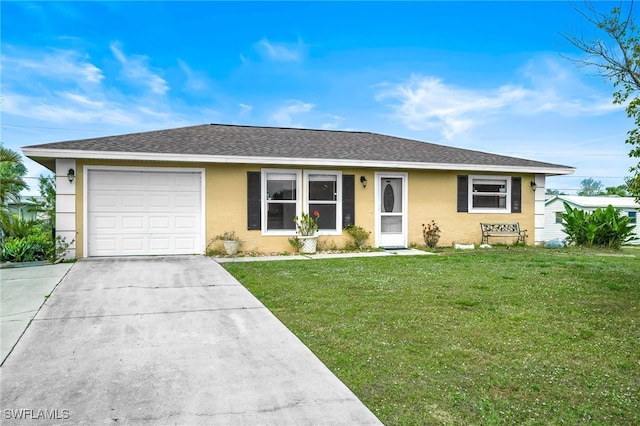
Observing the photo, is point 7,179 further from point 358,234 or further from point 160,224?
point 358,234

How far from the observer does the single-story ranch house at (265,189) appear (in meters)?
10.1

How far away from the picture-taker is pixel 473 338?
167 inches

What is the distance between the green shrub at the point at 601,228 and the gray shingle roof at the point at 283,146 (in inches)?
109

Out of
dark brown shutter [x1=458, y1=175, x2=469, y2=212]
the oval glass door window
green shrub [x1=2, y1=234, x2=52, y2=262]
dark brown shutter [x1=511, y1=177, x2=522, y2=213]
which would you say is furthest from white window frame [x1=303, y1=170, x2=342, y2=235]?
green shrub [x1=2, y1=234, x2=52, y2=262]

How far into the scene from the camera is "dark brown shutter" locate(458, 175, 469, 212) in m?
13.1

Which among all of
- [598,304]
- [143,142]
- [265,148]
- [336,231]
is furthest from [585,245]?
[143,142]

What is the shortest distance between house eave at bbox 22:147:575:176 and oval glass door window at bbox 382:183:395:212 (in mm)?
807

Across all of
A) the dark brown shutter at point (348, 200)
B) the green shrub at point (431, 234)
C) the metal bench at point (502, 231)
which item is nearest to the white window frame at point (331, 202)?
the dark brown shutter at point (348, 200)

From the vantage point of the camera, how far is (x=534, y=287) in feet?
22.3

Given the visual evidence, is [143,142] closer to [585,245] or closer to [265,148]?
[265,148]

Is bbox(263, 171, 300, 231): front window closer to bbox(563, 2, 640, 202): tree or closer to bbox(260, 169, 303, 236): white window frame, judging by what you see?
bbox(260, 169, 303, 236): white window frame

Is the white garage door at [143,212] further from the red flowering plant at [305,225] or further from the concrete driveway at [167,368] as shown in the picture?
the concrete driveway at [167,368]

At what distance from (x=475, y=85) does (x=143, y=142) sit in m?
15.7

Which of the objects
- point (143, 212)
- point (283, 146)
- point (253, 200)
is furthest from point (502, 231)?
point (143, 212)
